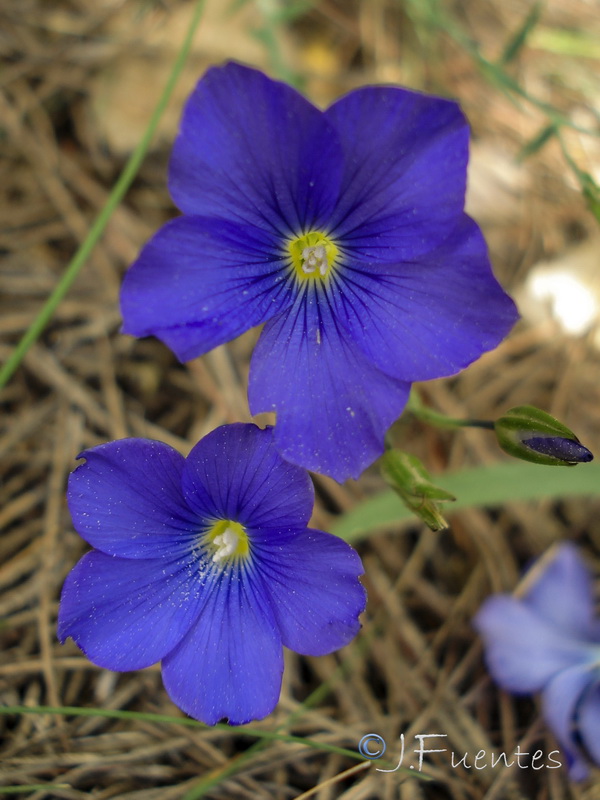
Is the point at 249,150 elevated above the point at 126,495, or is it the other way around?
the point at 249,150

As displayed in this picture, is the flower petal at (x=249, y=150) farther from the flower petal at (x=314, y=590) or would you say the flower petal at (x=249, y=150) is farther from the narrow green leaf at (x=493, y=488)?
the narrow green leaf at (x=493, y=488)

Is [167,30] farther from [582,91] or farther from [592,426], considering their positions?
[592,426]

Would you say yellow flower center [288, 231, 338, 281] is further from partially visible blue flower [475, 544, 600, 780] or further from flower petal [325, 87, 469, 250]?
partially visible blue flower [475, 544, 600, 780]

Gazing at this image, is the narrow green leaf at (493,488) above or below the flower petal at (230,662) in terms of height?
above

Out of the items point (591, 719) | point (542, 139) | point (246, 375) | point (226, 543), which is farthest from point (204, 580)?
point (542, 139)

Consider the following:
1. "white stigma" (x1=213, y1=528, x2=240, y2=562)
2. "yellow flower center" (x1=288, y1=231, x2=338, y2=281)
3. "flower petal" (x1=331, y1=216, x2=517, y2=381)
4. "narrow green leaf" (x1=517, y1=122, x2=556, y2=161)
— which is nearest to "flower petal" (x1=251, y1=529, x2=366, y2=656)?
"white stigma" (x1=213, y1=528, x2=240, y2=562)

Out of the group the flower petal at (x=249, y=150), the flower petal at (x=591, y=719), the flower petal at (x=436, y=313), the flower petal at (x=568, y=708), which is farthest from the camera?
the flower petal at (x=591, y=719)

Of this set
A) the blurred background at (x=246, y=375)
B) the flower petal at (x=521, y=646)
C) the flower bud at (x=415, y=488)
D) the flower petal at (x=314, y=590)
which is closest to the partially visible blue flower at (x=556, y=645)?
the flower petal at (x=521, y=646)

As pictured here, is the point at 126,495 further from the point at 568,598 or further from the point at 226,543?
the point at 568,598
